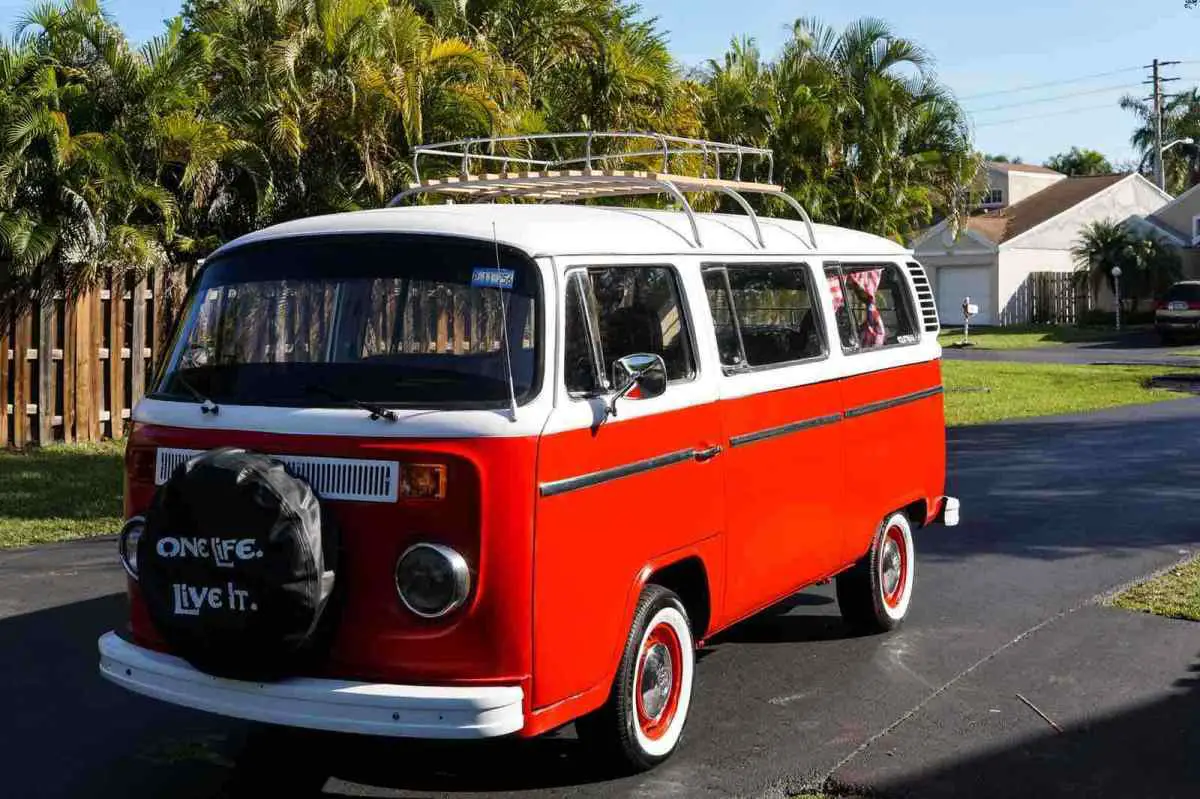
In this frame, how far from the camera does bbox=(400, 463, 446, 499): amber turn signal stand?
15.3ft

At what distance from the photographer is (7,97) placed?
13.7 meters

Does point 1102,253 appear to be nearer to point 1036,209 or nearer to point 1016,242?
point 1016,242

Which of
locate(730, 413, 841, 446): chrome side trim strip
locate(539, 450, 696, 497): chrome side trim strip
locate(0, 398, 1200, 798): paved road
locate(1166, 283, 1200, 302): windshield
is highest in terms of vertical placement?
locate(1166, 283, 1200, 302): windshield

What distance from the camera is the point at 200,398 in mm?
5250

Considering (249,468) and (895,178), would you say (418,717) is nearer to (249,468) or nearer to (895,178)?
(249,468)

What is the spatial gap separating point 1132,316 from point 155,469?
149 ft

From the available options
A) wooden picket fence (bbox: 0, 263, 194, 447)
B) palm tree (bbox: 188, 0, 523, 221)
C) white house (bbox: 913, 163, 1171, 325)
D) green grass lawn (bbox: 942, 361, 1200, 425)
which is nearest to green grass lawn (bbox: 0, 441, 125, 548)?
wooden picket fence (bbox: 0, 263, 194, 447)

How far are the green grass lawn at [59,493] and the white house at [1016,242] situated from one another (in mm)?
35943

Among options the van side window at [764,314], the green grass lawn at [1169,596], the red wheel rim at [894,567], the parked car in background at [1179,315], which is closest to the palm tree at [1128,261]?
the parked car in background at [1179,315]

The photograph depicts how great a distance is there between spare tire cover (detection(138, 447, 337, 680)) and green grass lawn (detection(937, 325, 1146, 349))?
35220mm

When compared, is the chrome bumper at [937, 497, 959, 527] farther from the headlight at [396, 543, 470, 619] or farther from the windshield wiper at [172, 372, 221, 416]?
the windshield wiper at [172, 372, 221, 416]

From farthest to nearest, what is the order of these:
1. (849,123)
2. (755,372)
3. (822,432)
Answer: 1. (849,123)
2. (822,432)
3. (755,372)

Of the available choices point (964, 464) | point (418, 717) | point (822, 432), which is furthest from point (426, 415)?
point (964, 464)

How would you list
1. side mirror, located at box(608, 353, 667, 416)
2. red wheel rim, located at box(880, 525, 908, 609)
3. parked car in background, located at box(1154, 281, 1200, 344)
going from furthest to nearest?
parked car in background, located at box(1154, 281, 1200, 344), red wheel rim, located at box(880, 525, 908, 609), side mirror, located at box(608, 353, 667, 416)
